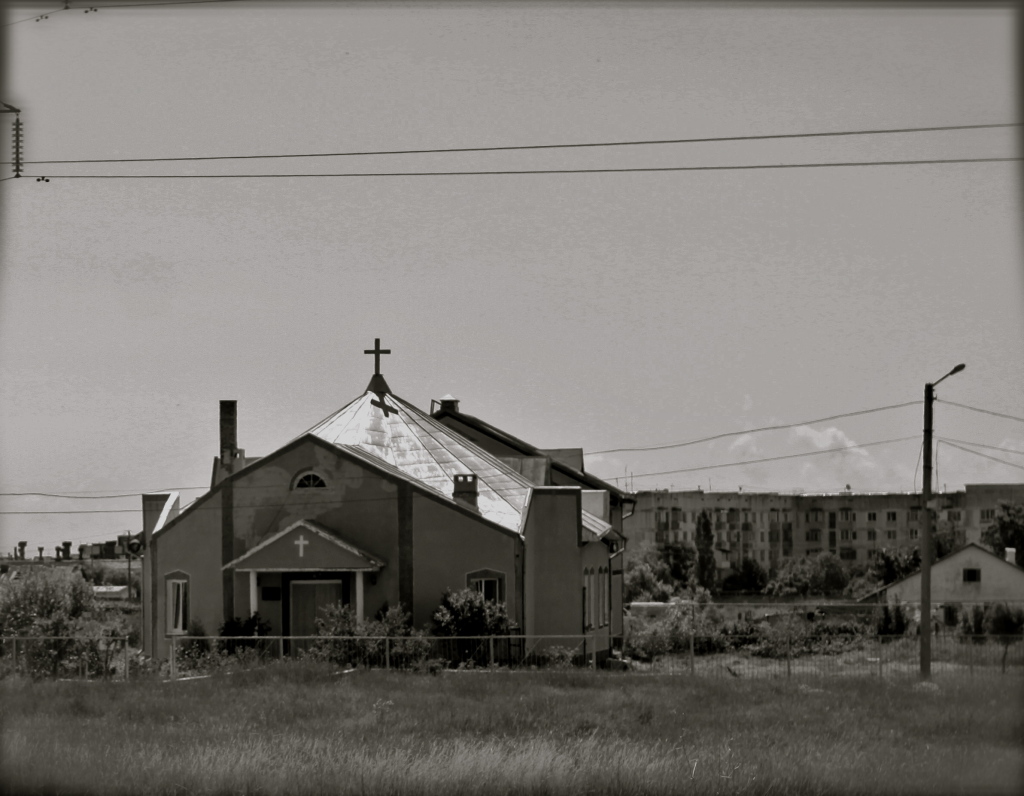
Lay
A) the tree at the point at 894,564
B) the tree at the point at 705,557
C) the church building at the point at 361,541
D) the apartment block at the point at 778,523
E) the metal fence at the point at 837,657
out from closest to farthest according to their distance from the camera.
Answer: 1. the metal fence at the point at 837,657
2. the church building at the point at 361,541
3. the tree at the point at 894,564
4. the tree at the point at 705,557
5. the apartment block at the point at 778,523

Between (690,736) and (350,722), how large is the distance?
5.34m

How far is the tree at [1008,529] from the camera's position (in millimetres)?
76875

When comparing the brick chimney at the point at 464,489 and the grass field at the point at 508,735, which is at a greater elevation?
the brick chimney at the point at 464,489

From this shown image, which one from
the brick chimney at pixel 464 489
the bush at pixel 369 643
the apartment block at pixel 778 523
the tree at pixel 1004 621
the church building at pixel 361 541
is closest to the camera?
the bush at pixel 369 643

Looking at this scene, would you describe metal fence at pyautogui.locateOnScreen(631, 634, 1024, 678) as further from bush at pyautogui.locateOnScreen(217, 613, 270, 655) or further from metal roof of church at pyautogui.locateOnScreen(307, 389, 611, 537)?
bush at pyautogui.locateOnScreen(217, 613, 270, 655)

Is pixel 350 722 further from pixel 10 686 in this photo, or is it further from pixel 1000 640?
pixel 1000 640

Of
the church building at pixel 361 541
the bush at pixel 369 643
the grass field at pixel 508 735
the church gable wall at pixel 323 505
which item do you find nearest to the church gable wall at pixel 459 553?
the church building at pixel 361 541

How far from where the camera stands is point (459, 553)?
35.3 m

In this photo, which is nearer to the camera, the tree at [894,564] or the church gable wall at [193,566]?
the church gable wall at [193,566]

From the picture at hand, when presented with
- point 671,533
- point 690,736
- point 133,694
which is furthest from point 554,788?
point 671,533

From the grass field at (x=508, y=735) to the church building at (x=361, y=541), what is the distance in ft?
23.4

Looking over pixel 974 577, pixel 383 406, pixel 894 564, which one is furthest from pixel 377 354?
pixel 894 564

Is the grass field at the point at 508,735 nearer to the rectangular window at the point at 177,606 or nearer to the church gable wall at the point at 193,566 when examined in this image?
the church gable wall at the point at 193,566

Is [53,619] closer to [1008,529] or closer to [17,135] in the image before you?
[17,135]
